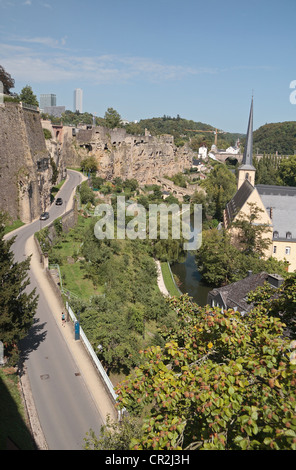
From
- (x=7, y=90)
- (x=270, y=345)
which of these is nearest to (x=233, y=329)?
(x=270, y=345)

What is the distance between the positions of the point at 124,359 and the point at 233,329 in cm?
1025

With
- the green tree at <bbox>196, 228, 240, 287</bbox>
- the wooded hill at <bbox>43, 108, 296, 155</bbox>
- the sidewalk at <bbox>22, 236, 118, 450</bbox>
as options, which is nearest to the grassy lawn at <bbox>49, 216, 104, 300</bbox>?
the sidewalk at <bbox>22, 236, 118, 450</bbox>

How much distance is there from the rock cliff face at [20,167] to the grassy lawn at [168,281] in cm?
1284

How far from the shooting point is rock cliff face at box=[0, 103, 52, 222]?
93.7 ft

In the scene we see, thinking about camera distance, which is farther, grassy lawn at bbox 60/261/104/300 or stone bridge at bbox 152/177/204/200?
stone bridge at bbox 152/177/204/200

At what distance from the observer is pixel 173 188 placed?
63.8 m

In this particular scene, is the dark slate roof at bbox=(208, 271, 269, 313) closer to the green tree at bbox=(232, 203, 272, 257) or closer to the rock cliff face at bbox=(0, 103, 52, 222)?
the green tree at bbox=(232, 203, 272, 257)

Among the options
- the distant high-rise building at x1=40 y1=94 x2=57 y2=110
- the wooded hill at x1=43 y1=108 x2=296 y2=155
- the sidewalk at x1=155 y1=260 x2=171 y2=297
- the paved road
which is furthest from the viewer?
the wooded hill at x1=43 y1=108 x2=296 y2=155

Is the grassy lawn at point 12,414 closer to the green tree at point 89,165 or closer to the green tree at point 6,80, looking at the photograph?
the green tree at point 6,80

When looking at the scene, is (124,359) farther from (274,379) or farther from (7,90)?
(7,90)

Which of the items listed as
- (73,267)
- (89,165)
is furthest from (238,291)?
(89,165)

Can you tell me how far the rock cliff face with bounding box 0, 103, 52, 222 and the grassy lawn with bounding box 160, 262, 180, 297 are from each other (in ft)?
42.1

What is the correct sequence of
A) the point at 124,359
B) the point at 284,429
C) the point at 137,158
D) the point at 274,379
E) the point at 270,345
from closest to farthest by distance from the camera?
the point at 284,429
the point at 274,379
the point at 270,345
the point at 124,359
the point at 137,158
